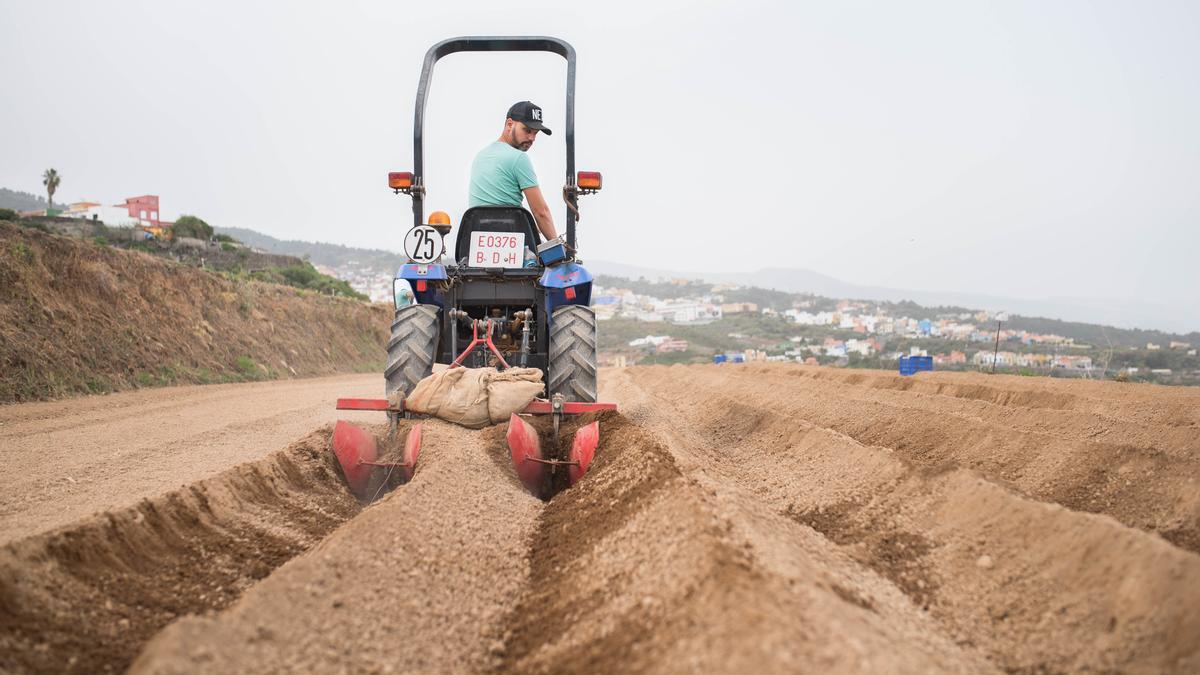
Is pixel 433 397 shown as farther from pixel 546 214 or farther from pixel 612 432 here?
pixel 546 214

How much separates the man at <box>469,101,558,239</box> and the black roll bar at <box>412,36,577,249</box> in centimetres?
26

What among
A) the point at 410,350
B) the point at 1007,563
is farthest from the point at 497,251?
the point at 1007,563

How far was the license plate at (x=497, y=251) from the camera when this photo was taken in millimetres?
5906

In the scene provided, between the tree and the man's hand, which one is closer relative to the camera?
the man's hand

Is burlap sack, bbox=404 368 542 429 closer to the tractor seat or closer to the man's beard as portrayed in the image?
the tractor seat

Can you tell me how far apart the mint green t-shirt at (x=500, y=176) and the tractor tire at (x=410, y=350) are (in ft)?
3.13

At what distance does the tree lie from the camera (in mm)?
38500

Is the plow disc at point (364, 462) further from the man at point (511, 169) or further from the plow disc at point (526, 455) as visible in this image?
the man at point (511, 169)

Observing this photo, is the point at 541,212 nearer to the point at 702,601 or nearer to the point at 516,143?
the point at 516,143

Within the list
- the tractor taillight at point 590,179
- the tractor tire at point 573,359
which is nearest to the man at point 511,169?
the tractor taillight at point 590,179

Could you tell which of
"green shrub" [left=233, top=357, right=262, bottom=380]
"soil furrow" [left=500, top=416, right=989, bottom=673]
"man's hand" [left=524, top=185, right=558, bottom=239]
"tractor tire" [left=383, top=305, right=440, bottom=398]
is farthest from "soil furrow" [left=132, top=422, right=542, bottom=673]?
→ "green shrub" [left=233, top=357, right=262, bottom=380]

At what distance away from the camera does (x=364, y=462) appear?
5102 mm

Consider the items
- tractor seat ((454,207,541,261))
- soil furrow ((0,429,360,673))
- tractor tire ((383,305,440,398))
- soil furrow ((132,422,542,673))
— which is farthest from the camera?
tractor seat ((454,207,541,261))

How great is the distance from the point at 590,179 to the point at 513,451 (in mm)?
2101
